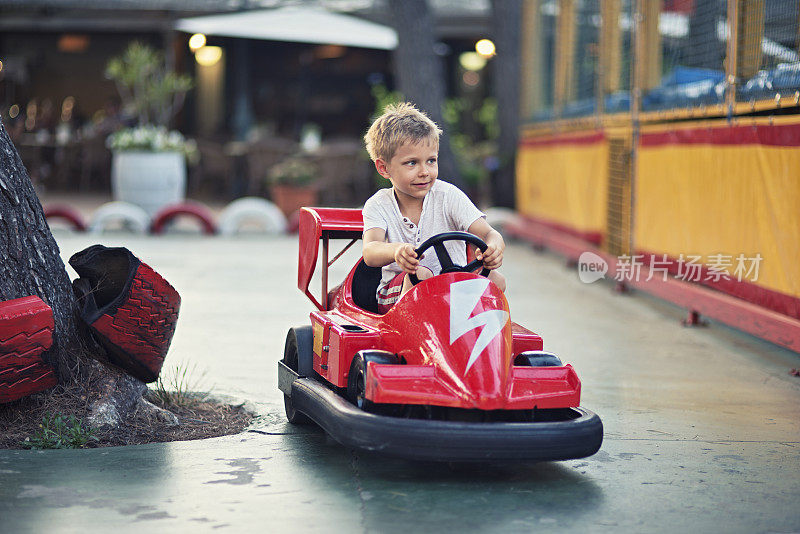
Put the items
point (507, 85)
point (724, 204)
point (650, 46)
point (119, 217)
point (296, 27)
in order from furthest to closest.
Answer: point (296, 27)
point (507, 85)
point (119, 217)
point (650, 46)
point (724, 204)

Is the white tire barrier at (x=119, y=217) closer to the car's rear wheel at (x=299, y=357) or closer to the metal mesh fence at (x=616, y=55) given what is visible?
the metal mesh fence at (x=616, y=55)

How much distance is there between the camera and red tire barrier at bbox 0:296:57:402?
4.03 m

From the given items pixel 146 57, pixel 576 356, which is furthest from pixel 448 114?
pixel 576 356

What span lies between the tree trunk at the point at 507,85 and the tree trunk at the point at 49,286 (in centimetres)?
1254

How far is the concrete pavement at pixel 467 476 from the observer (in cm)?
346

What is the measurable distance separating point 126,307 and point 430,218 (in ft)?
4.24

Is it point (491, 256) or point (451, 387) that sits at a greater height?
point (491, 256)

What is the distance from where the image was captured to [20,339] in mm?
4051

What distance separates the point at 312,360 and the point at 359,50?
1862 centimetres

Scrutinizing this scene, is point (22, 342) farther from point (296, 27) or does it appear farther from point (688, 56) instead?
point (296, 27)

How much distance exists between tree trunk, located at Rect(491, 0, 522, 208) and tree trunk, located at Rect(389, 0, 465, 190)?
6.48 feet

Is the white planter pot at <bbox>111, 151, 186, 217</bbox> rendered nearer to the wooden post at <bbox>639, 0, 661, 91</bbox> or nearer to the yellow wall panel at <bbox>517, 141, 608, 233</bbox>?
the yellow wall panel at <bbox>517, 141, 608, 233</bbox>

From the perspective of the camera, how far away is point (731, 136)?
7.25 meters

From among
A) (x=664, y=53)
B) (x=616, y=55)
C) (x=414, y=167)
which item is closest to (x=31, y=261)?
(x=414, y=167)
